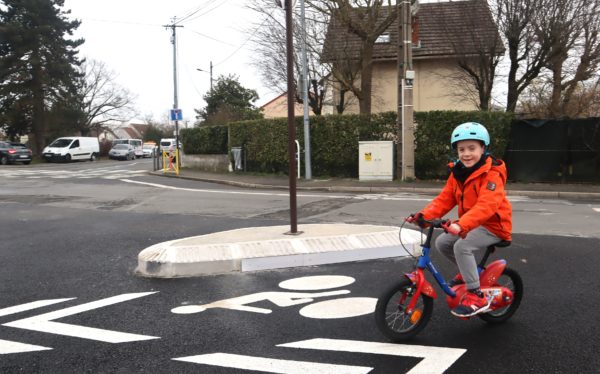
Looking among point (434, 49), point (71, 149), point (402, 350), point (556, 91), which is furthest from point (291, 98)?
point (71, 149)

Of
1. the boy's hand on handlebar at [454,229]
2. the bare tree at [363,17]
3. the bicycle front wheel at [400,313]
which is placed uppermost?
the bare tree at [363,17]

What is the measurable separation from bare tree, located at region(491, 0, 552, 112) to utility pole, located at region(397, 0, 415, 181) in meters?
4.43

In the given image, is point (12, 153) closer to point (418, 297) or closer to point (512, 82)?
point (512, 82)

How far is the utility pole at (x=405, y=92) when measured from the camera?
16.3m

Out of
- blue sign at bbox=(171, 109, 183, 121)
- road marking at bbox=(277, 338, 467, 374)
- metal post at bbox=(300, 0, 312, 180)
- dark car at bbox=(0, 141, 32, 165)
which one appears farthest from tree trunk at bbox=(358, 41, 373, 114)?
dark car at bbox=(0, 141, 32, 165)

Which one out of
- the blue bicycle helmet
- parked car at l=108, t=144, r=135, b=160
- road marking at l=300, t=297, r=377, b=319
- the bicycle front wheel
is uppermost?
parked car at l=108, t=144, r=135, b=160

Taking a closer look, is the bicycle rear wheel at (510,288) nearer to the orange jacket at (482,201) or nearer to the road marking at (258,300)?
the orange jacket at (482,201)

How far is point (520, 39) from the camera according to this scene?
18406 mm

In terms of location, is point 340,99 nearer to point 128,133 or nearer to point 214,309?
point 214,309

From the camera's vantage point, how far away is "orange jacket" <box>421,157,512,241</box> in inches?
142

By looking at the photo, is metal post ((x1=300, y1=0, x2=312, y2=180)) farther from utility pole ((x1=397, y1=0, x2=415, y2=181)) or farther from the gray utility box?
utility pole ((x1=397, y1=0, x2=415, y2=181))

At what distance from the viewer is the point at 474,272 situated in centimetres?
388

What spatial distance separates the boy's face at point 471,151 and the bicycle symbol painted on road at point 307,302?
1.62m

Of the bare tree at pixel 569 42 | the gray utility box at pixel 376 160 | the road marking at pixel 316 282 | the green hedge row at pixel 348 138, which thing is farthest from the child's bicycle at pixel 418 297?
the bare tree at pixel 569 42
